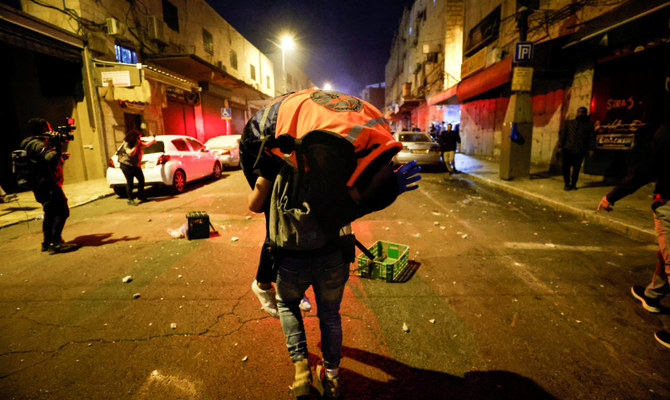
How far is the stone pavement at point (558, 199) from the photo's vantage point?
5.78 metres

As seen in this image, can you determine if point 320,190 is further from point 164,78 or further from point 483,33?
point 483,33

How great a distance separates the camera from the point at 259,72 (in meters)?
32.9

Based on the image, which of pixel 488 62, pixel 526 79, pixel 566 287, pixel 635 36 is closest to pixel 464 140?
pixel 488 62

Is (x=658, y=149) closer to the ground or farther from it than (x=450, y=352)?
farther from it

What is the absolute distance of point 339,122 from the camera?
1.50 meters

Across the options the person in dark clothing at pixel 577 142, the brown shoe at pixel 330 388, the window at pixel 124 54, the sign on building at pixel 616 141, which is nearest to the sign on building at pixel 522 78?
the person in dark clothing at pixel 577 142

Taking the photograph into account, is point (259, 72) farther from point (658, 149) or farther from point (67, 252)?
point (658, 149)

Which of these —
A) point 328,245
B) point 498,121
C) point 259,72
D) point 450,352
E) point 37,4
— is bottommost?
point 450,352

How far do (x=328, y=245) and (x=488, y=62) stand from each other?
1727cm

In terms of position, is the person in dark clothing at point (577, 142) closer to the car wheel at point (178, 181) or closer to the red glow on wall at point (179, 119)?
the car wheel at point (178, 181)

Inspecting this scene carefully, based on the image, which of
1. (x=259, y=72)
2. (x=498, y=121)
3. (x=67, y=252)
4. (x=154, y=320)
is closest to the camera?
(x=154, y=320)

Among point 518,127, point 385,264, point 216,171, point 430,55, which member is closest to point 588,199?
point 518,127

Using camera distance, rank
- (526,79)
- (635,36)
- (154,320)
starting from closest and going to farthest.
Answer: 1. (154,320)
2. (635,36)
3. (526,79)

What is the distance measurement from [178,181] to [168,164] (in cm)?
70
